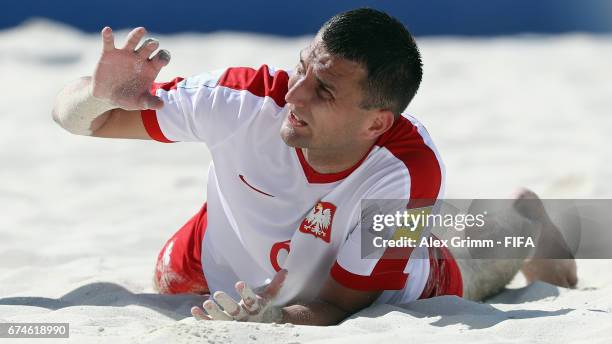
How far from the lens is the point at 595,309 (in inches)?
120

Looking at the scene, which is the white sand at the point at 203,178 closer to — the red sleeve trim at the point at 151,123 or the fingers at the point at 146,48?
the red sleeve trim at the point at 151,123

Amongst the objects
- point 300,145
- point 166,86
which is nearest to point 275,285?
point 300,145

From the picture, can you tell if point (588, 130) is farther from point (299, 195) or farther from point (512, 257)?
point (299, 195)

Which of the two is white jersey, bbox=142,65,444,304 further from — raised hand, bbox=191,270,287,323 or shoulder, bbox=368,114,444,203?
raised hand, bbox=191,270,287,323

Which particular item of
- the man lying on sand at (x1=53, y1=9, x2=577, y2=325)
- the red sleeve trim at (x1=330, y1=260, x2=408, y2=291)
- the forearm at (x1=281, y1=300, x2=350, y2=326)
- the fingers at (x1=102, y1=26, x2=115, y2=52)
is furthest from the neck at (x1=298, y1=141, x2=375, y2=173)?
the fingers at (x1=102, y1=26, x2=115, y2=52)

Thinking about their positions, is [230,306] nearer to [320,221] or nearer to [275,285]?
[275,285]

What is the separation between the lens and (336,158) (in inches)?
119

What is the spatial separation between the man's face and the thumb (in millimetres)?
389

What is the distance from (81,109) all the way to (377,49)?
3.07ft

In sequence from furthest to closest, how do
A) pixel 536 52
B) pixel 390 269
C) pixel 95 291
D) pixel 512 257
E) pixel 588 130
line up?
pixel 536 52 → pixel 588 130 → pixel 512 257 → pixel 95 291 → pixel 390 269

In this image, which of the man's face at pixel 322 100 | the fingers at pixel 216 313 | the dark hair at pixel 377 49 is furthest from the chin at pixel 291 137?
the fingers at pixel 216 313

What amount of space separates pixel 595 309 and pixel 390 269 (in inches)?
24.8

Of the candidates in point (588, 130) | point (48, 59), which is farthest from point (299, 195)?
point (48, 59)

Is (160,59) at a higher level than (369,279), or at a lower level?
higher
